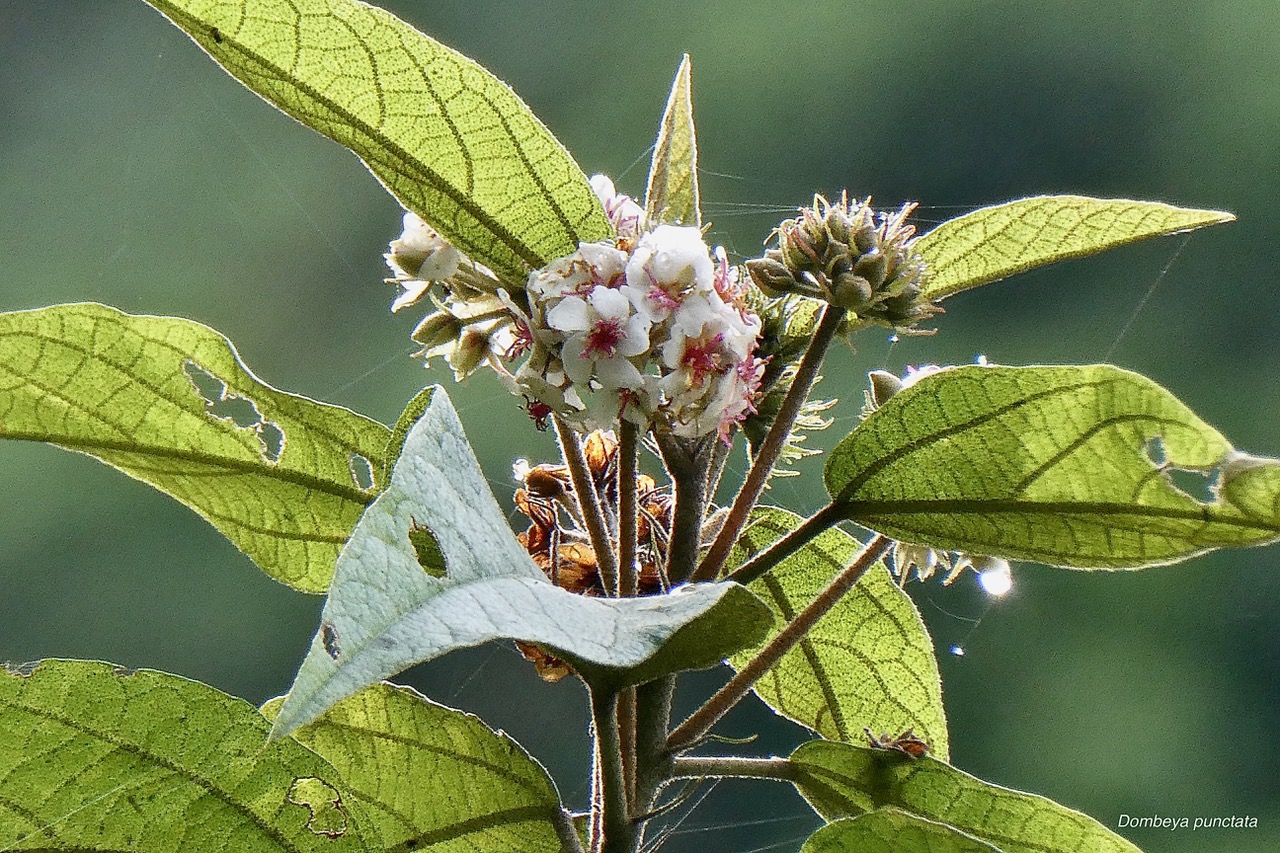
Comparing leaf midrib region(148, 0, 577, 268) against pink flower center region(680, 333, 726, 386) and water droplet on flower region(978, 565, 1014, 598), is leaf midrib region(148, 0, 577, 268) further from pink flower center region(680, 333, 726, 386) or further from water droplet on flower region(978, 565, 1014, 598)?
water droplet on flower region(978, 565, 1014, 598)

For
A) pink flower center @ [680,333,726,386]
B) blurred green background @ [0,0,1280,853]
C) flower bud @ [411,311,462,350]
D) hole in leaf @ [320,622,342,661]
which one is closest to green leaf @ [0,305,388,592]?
flower bud @ [411,311,462,350]

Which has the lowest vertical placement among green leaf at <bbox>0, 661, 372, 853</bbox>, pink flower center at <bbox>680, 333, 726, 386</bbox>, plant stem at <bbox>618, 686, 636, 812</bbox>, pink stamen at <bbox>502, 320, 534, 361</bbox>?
green leaf at <bbox>0, 661, 372, 853</bbox>

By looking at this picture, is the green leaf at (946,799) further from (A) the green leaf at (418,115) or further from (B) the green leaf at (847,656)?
(A) the green leaf at (418,115)

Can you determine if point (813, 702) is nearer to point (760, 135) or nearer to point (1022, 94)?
point (760, 135)

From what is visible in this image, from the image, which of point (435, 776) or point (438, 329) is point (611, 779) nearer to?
point (435, 776)

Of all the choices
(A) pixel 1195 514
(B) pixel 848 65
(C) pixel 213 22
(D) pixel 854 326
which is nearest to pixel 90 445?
(C) pixel 213 22
